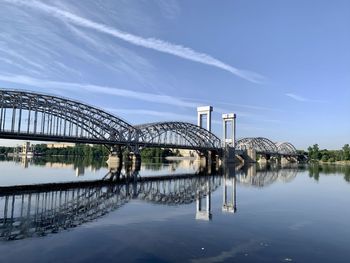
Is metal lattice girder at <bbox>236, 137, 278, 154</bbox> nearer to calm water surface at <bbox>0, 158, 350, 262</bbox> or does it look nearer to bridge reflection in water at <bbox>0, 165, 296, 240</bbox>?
bridge reflection in water at <bbox>0, 165, 296, 240</bbox>

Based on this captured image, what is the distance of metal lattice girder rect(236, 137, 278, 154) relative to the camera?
557 ft

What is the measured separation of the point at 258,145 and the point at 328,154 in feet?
124

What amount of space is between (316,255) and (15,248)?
38.8 feet

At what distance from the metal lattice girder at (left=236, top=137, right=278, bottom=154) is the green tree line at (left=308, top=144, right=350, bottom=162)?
70.6ft

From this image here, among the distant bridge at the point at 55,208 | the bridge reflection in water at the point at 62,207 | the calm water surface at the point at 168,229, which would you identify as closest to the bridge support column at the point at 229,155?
the bridge reflection in water at the point at 62,207

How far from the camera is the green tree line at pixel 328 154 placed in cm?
15626

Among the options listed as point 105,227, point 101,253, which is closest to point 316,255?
point 101,253

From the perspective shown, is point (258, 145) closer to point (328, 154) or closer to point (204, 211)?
point (328, 154)

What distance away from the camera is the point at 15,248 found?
1338cm

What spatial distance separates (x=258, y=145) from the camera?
180125mm

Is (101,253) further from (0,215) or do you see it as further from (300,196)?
(300,196)

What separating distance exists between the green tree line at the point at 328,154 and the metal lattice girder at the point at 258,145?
21.5 meters

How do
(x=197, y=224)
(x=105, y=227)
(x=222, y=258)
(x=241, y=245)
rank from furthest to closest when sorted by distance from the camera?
(x=197, y=224), (x=105, y=227), (x=241, y=245), (x=222, y=258)

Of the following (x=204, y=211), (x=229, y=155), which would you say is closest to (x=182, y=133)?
(x=229, y=155)
